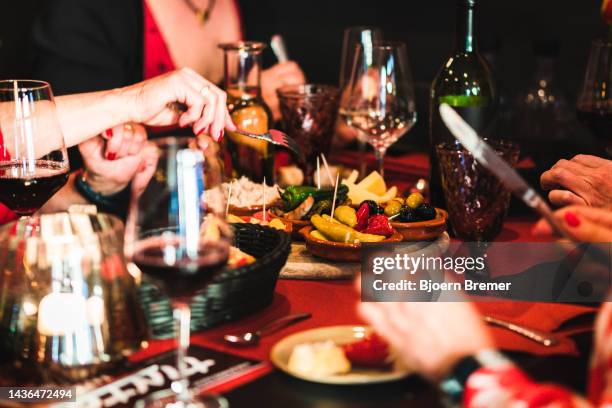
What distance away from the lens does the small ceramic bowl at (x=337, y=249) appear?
1.28m

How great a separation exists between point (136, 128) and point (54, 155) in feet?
1.80

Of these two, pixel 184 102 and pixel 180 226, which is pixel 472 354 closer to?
pixel 180 226

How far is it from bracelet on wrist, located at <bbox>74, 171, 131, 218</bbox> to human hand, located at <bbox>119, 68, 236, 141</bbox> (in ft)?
0.84

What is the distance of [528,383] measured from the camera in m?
0.84

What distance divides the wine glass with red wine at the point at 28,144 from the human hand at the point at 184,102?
37cm

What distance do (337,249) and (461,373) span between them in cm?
45

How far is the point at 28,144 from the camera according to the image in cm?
123

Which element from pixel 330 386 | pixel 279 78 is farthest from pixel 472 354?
pixel 279 78

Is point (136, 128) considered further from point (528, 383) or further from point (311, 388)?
point (528, 383)

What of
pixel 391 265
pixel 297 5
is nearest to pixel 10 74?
pixel 297 5

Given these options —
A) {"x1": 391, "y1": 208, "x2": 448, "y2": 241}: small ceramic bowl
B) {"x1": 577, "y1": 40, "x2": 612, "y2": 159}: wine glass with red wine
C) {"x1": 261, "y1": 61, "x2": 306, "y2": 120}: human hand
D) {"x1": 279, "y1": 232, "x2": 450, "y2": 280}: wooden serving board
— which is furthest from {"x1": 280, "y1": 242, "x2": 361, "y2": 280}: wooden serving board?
{"x1": 261, "y1": 61, "x2": 306, "y2": 120}: human hand

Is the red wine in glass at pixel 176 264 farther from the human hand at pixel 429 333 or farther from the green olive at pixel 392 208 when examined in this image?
the green olive at pixel 392 208

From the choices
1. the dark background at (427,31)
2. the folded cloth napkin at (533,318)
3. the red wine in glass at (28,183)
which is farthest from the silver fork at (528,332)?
the dark background at (427,31)

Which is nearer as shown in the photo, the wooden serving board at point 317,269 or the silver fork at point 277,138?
the wooden serving board at point 317,269
